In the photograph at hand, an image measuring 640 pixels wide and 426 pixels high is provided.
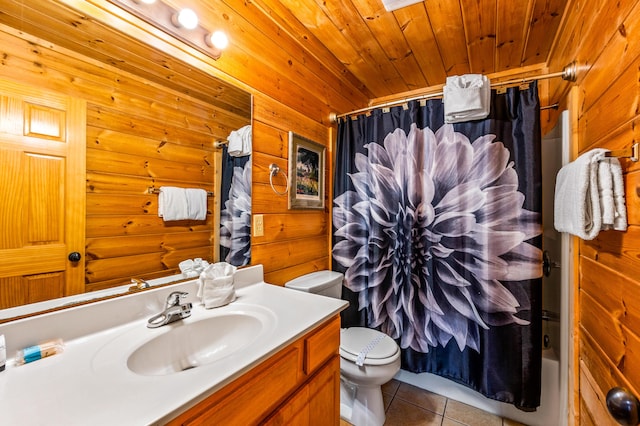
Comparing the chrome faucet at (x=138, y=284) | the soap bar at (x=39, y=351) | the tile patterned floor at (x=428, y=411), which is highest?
the chrome faucet at (x=138, y=284)

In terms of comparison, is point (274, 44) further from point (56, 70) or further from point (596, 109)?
point (596, 109)

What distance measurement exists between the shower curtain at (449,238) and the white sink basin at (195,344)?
3.38 feet

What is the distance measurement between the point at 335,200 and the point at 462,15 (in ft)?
4.42

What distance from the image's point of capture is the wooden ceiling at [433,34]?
4.80 ft

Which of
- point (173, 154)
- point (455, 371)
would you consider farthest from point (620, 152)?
point (173, 154)

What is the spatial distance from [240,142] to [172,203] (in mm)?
466

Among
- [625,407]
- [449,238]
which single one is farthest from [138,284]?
[449,238]

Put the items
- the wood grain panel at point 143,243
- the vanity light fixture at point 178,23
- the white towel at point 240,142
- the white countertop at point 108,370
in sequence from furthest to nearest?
the white towel at point 240,142, the vanity light fixture at point 178,23, the wood grain panel at point 143,243, the white countertop at point 108,370

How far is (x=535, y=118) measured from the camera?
1425mm

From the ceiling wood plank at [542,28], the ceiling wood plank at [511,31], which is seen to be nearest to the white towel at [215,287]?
the ceiling wood plank at [511,31]

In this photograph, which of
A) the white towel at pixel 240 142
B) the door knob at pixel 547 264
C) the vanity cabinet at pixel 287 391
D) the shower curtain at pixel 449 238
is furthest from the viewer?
the door knob at pixel 547 264

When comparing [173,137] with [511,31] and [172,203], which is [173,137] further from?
[511,31]

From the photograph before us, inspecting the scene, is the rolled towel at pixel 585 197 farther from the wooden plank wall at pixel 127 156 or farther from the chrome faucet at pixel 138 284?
the chrome faucet at pixel 138 284

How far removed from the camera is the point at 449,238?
1.60 meters
